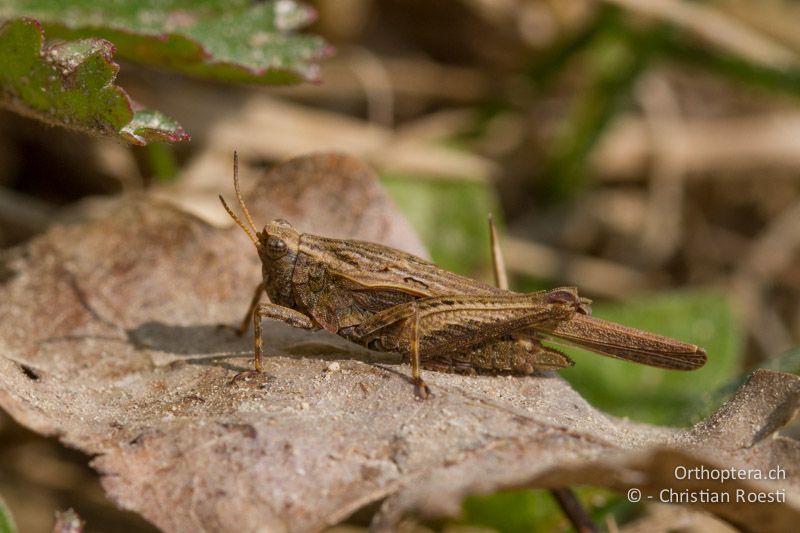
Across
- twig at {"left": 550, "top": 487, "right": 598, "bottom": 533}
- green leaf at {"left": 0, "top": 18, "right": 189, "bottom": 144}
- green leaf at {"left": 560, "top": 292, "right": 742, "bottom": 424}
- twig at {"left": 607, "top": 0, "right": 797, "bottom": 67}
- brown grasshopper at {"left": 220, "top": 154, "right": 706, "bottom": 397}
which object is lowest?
green leaf at {"left": 560, "top": 292, "right": 742, "bottom": 424}

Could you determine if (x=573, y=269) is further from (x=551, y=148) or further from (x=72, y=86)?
(x=72, y=86)

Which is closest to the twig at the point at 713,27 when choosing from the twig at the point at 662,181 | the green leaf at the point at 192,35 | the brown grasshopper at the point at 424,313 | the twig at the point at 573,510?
the twig at the point at 662,181

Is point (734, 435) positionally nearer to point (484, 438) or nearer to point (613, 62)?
point (484, 438)

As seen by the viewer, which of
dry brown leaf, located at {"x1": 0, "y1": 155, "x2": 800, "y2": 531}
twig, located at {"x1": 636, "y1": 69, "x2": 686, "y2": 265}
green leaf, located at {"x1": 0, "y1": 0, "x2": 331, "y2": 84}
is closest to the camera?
dry brown leaf, located at {"x1": 0, "y1": 155, "x2": 800, "y2": 531}

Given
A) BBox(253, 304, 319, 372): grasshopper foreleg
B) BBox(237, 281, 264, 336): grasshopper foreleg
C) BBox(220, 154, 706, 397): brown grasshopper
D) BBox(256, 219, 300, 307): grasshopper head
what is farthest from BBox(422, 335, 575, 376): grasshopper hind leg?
BBox(237, 281, 264, 336): grasshopper foreleg

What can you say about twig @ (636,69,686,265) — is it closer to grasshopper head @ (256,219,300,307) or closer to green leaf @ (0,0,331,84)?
green leaf @ (0,0,331,84)

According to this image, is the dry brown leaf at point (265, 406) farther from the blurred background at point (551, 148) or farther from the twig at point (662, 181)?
the twig at point (662, 181)
